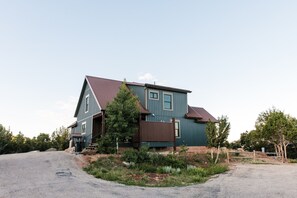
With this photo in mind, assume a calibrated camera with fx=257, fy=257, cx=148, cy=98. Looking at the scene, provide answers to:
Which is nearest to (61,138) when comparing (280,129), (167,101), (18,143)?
(18,143)

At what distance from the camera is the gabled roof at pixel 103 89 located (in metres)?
21.4

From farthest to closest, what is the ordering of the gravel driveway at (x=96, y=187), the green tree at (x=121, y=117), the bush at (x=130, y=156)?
the green tree at (x=121, y=117) → the bush at (x=130, y=156) → the gravel driveway at (x=96, y=187)

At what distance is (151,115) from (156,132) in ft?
5.99

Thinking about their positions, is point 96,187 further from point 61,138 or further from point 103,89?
point 61,138

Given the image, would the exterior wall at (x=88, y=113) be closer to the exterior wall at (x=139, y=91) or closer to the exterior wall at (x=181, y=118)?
the exterior wall at (x=139, y=91)

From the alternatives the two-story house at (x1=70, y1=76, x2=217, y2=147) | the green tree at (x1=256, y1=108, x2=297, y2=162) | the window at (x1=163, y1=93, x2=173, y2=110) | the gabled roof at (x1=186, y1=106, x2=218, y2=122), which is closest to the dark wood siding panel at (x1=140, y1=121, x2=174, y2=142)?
the two-story house at (x1=70, y1=76, x2=217, y2=147)

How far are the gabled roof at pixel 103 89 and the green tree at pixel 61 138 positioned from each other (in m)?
7.24

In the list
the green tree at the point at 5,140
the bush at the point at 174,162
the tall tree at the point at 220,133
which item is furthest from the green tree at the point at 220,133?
the green tree at the point at 5,140

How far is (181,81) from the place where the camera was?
27281 mm

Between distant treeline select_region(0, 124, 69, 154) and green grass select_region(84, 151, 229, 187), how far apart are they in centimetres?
1793

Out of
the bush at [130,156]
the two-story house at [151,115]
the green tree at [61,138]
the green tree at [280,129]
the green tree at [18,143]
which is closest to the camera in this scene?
the bush at [130,156]

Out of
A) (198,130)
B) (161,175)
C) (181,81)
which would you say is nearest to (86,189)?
(161,175)

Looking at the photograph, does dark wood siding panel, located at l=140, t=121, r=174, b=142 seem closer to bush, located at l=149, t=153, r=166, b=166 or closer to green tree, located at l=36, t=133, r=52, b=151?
bush, located at l=149, t=153, r=166, b=166

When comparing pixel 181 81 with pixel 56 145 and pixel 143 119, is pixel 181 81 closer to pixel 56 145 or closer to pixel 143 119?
pixel 143 119
